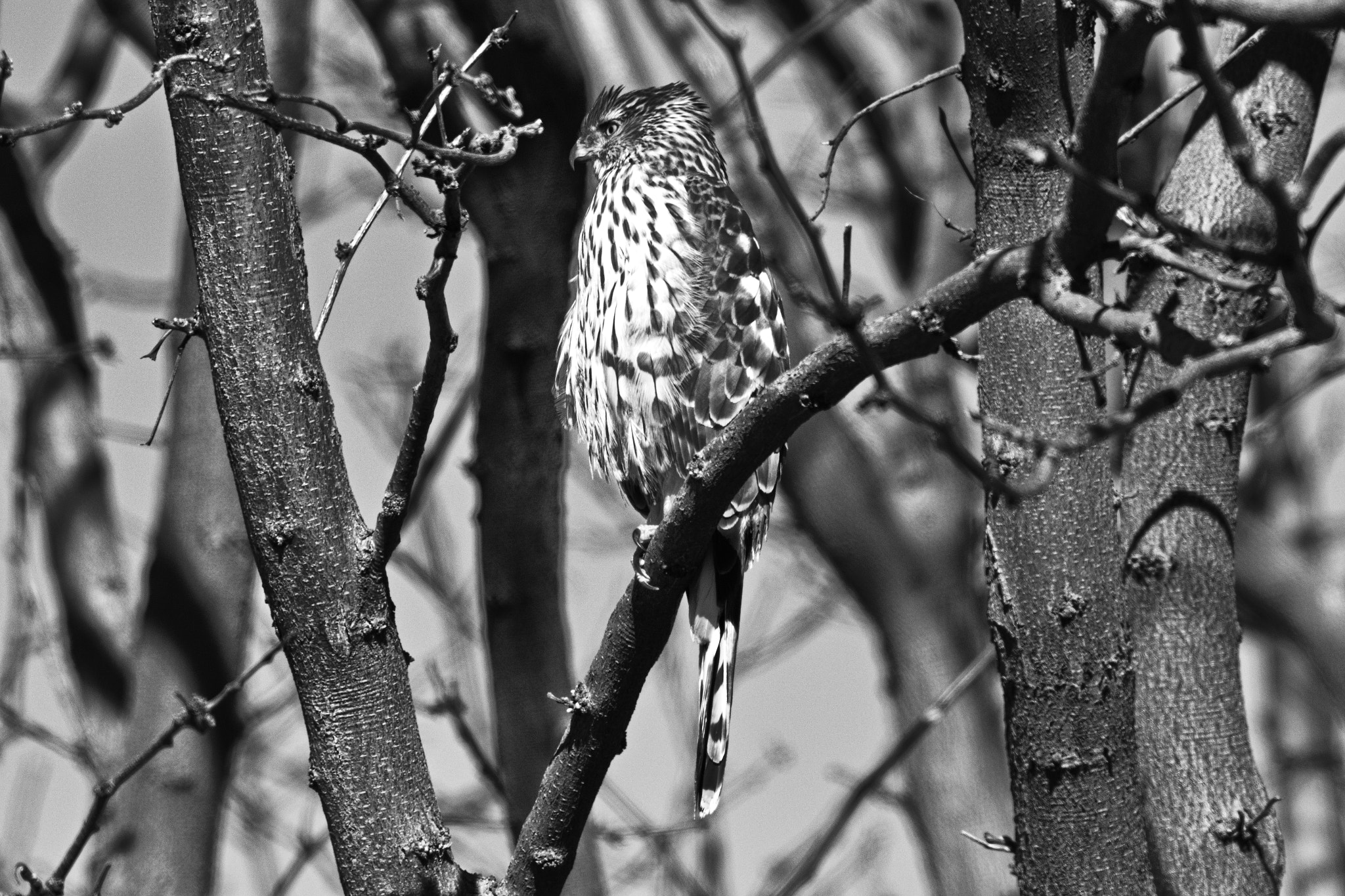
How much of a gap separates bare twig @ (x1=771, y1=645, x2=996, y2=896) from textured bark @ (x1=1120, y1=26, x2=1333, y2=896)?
91cm

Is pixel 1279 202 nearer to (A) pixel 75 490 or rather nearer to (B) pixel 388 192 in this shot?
(B) pixel 388 192

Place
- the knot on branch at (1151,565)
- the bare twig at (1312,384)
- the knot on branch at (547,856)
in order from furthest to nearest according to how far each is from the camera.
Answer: the bare twig at (1312,384), the knot on branch at (1151,565), the knot on branch at (547,856)

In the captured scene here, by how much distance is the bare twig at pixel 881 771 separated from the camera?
393cm

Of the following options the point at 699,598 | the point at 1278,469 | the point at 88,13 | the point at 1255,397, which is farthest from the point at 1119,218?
the point at 1278,469

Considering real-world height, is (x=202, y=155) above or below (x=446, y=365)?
above

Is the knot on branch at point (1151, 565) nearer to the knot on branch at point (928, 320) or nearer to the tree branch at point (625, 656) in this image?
the tree branch at point (625, 656)

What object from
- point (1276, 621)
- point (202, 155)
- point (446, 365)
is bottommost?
point (446, 365)

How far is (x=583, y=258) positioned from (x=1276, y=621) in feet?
9.55

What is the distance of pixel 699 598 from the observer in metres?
3.59

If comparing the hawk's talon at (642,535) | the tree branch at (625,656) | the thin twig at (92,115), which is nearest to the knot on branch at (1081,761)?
the tree branch at (625,656)

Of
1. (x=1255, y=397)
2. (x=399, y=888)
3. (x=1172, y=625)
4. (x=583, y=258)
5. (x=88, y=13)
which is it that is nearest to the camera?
(x=399, y=888)

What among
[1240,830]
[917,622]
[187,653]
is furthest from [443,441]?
[1240,830]

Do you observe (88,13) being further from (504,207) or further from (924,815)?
(924,815)

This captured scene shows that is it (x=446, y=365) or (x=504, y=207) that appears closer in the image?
(x=446, y=365)
